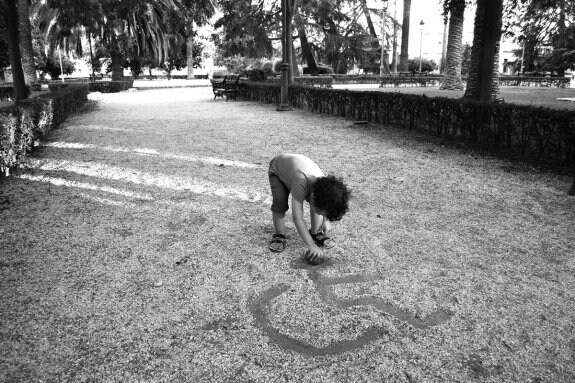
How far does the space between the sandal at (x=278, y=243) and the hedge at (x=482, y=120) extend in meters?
4.67

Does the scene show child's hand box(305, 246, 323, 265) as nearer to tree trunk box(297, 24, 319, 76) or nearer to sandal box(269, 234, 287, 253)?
sandal box(269, 234, 287, 253)

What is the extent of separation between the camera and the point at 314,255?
10.5 feet

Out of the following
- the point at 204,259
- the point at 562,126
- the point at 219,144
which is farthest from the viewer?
the point at 219,144

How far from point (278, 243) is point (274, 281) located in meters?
0.57

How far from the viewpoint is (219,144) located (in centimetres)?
830

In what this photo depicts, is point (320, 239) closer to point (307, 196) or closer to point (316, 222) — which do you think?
point (316, 222)

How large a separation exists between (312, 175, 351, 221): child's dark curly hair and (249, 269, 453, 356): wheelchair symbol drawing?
0.58 meters

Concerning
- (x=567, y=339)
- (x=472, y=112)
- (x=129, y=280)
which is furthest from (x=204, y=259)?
(x=472, y=112)

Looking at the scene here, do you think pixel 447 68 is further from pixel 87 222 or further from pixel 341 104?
pixel 87 222

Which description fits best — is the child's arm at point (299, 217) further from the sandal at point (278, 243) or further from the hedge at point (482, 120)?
the hedge at point (482, 120)

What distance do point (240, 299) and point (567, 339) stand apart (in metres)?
1.98

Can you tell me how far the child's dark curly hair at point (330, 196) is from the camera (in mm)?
2650

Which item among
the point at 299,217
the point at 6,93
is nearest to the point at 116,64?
the point at 6,93

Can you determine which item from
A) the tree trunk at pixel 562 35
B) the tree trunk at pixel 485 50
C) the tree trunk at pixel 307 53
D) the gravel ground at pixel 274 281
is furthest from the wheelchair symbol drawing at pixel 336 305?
the tree trunk at pixel 307 53
